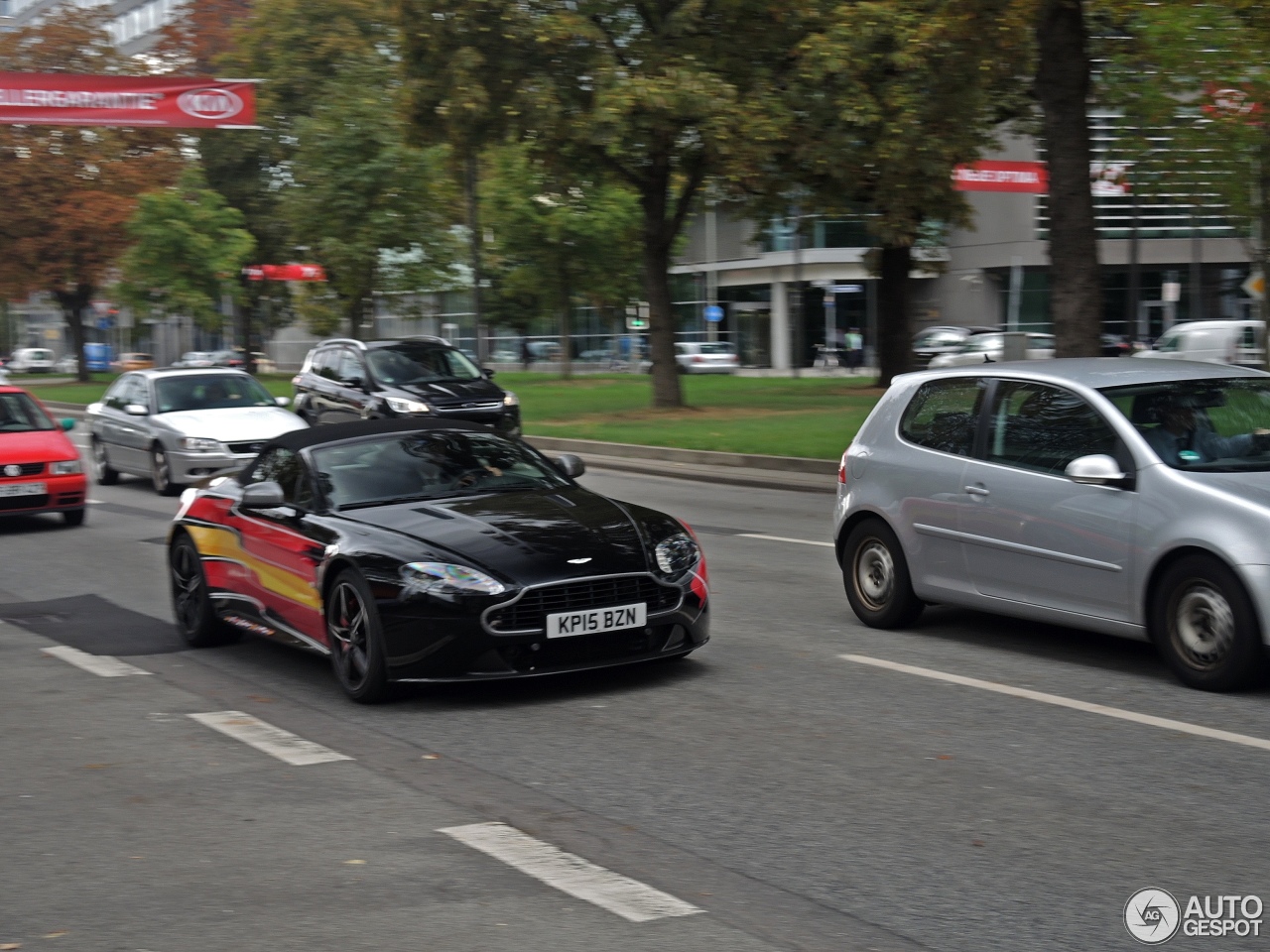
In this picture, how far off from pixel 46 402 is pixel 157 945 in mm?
46232

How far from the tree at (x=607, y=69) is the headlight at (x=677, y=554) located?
19.2 metres

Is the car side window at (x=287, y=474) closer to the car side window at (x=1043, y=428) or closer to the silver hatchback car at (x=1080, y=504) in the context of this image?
the silver hatchback car at (x=1080, y=504)

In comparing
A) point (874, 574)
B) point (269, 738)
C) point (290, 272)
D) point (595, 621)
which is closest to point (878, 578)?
point (874, 574)

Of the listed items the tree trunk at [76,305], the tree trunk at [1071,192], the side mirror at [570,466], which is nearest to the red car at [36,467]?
the side mirror at [570,466]

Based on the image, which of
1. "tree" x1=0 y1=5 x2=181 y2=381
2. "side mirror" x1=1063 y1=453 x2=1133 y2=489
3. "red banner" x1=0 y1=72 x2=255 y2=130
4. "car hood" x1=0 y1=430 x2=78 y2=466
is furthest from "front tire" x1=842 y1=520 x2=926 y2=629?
"tree" x1=0 y1=5 x2=181 y2=381

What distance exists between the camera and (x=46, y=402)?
47.6 m

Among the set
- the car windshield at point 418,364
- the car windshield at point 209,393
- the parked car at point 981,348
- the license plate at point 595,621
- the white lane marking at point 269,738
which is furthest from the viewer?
the parked car at point 981,348

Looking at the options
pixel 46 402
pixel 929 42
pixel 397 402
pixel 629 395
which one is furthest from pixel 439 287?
pixel 929 42

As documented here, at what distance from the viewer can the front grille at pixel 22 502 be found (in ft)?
50.6

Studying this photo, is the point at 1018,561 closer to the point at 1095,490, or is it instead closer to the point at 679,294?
the point at 1095,490

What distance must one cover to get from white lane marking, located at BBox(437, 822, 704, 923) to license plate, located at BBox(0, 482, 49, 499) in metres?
11.4

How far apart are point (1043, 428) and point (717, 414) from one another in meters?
23.1

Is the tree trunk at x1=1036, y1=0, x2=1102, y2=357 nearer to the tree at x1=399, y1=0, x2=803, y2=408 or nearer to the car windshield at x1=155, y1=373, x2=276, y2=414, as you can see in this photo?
the car windshield at x1=155, y1=373, x2=276, y2=414

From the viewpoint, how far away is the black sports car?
7.25 meters
